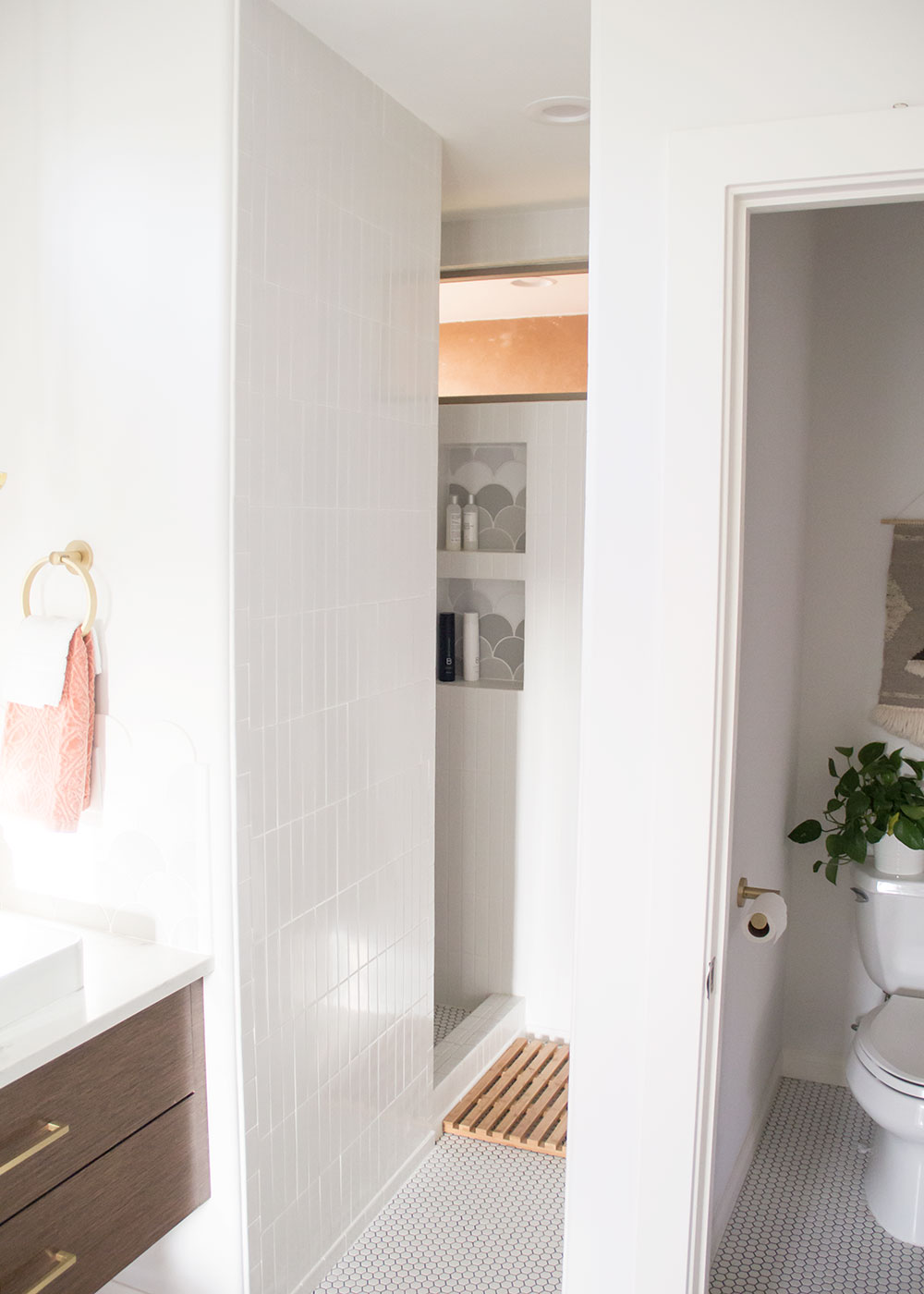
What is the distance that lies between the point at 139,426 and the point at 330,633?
0.54m

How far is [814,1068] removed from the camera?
3100mm

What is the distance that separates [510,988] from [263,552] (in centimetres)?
190

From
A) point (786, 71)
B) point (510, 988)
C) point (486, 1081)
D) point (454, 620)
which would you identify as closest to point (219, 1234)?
point (486, 1081)

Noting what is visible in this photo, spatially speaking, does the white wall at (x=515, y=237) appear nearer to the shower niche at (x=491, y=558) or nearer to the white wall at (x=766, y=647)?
the shower niche at (x=491, y=558)

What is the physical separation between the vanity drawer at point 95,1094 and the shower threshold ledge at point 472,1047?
104 centimetres

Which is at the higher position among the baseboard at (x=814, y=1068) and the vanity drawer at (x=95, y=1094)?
the vanity drawer at (x=95, y=1094)

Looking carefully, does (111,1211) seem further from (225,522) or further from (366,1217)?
(225,522)

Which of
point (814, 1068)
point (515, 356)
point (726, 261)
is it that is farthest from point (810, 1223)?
point (515, 356)

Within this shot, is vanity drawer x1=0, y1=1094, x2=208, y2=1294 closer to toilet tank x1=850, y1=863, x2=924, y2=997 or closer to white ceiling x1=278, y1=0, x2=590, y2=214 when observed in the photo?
toilet tank x1=850, y1=863, x2=924, y2=997

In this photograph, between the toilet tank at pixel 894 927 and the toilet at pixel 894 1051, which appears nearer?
the toilet at pixel 894 1051

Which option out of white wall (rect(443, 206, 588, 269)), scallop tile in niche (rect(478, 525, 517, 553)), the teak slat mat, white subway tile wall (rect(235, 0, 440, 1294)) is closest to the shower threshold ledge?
the teak slat mat

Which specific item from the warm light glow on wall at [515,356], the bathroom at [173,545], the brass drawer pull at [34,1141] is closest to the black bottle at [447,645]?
the warm light glow on wall at [515,356]

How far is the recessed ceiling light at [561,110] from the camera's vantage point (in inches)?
88.3

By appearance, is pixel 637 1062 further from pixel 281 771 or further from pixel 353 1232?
pixel 353 1232
